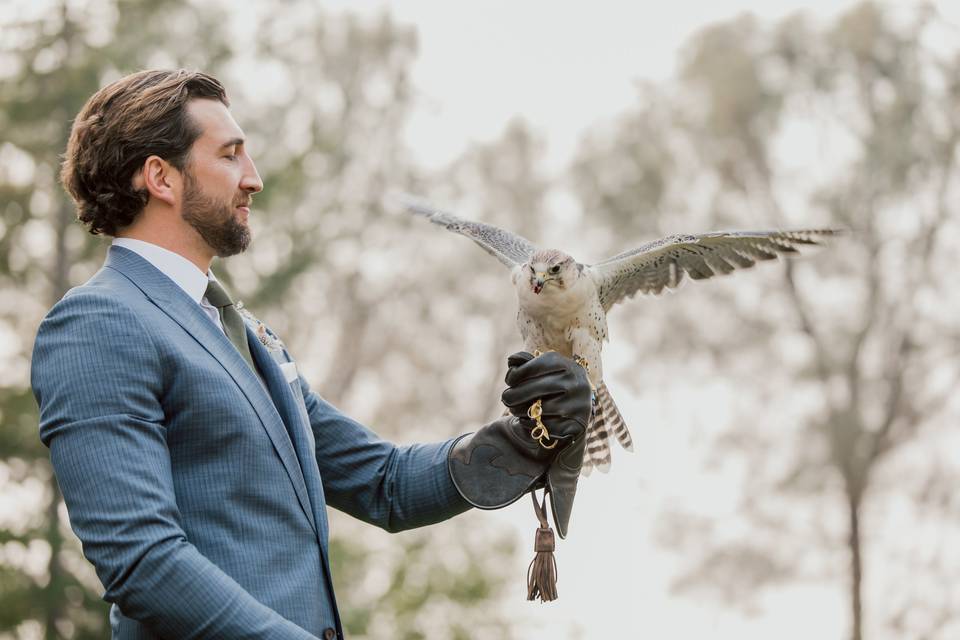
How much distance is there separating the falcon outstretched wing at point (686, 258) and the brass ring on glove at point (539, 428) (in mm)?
1629

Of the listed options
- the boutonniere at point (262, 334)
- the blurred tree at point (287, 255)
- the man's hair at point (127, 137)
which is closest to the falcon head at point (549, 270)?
the boutonniere at point (262, 334)

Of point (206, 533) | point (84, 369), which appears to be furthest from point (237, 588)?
point (84, 369)

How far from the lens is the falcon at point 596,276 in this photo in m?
3.94

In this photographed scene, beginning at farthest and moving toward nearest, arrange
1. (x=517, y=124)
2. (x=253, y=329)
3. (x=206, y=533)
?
(x=517, y=124) < (x=253, y=329) < (x=206, y=533)

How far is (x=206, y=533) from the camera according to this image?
6.86ft

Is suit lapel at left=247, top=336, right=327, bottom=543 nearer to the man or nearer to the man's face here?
the man

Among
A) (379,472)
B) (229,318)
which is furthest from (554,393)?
(229,318)

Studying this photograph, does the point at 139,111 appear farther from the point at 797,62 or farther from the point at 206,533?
the point at 797,62

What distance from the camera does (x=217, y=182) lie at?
7.57 ft

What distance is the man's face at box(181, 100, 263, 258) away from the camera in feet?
7.54

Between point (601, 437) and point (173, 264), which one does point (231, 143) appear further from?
point (601, 437)

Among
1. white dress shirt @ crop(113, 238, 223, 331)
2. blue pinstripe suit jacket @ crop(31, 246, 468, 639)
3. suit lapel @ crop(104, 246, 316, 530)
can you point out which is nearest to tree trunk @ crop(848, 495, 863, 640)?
blue pinstripe suit jacket @ crop(31, 246, 468, 639)

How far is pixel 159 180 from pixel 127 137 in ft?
0.35

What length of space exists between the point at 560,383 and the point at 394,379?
1411 centimetres
